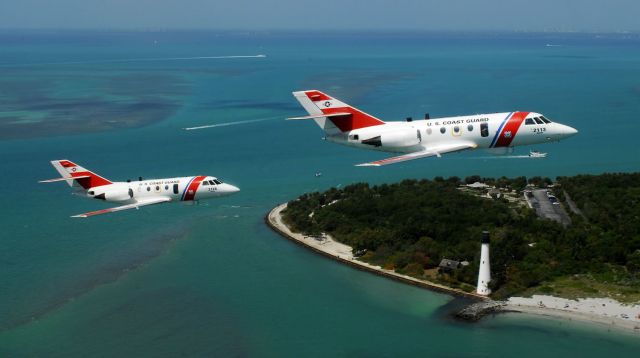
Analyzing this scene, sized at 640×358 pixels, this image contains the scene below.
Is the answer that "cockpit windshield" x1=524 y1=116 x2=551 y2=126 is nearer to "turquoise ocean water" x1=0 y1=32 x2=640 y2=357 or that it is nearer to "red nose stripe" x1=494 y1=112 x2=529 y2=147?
"red nose stripe" x1=494 y1=112 x2=529 y2=147

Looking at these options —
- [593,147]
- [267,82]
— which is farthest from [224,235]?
[267,82]

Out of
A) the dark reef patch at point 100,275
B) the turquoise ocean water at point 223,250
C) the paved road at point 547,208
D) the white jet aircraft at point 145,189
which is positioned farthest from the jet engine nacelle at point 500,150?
the dark reef patch at point 100,275

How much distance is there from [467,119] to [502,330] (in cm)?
1841

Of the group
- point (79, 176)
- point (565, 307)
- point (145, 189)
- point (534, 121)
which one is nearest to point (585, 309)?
point (565, 307)

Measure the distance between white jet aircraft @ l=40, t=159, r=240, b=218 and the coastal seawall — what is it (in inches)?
667

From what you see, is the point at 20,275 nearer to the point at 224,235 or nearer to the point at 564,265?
the point at 224,235

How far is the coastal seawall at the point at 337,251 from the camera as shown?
193 feet

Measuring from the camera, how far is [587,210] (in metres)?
69.4

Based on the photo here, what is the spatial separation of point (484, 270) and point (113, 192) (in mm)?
25255

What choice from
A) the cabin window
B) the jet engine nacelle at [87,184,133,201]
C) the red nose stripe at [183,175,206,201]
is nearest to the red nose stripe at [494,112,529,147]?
the cabin window

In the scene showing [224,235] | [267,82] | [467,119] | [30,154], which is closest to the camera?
[467,119]

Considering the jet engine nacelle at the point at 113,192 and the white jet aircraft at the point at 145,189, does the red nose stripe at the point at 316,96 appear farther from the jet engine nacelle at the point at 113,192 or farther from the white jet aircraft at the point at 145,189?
the jet engine nacelle at the point at 113,192

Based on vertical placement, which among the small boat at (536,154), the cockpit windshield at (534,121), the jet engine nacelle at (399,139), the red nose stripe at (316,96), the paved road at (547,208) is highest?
the red nose stripe at (316,96)

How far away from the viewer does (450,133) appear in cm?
3978
